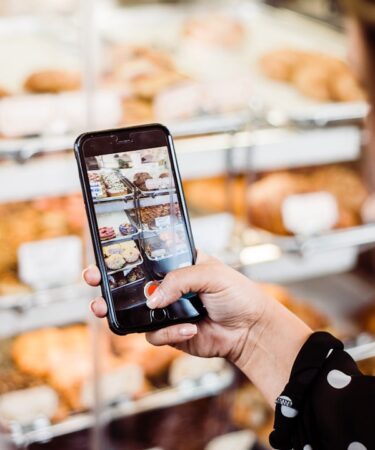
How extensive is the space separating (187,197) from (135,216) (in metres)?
0.87

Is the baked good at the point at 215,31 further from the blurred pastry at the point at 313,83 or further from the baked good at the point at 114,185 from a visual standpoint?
the baked good at the point at 114,185

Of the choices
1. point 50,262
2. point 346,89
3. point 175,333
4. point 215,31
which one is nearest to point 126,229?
point 175,333

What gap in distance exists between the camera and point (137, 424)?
5.60ft

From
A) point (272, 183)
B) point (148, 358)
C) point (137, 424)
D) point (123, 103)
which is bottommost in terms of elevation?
point (137, 424)

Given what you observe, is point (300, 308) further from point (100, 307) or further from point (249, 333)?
point (100, 307)

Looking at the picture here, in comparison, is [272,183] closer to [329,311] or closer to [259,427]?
[329,311]

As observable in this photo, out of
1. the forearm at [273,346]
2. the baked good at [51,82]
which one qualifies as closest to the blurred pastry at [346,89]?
the baked good at [51,82]

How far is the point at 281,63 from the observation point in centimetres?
197

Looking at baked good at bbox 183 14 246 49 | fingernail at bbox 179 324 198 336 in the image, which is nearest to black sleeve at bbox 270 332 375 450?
fingernail at bbox 179 324 198 336

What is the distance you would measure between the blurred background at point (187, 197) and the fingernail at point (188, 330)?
0.63 meters

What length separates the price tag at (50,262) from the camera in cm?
153

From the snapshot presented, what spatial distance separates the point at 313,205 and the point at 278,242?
0.16m

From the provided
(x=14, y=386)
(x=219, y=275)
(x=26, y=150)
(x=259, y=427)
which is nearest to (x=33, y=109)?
(x=26, y=150)

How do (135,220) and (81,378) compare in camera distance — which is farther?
(81,378)
